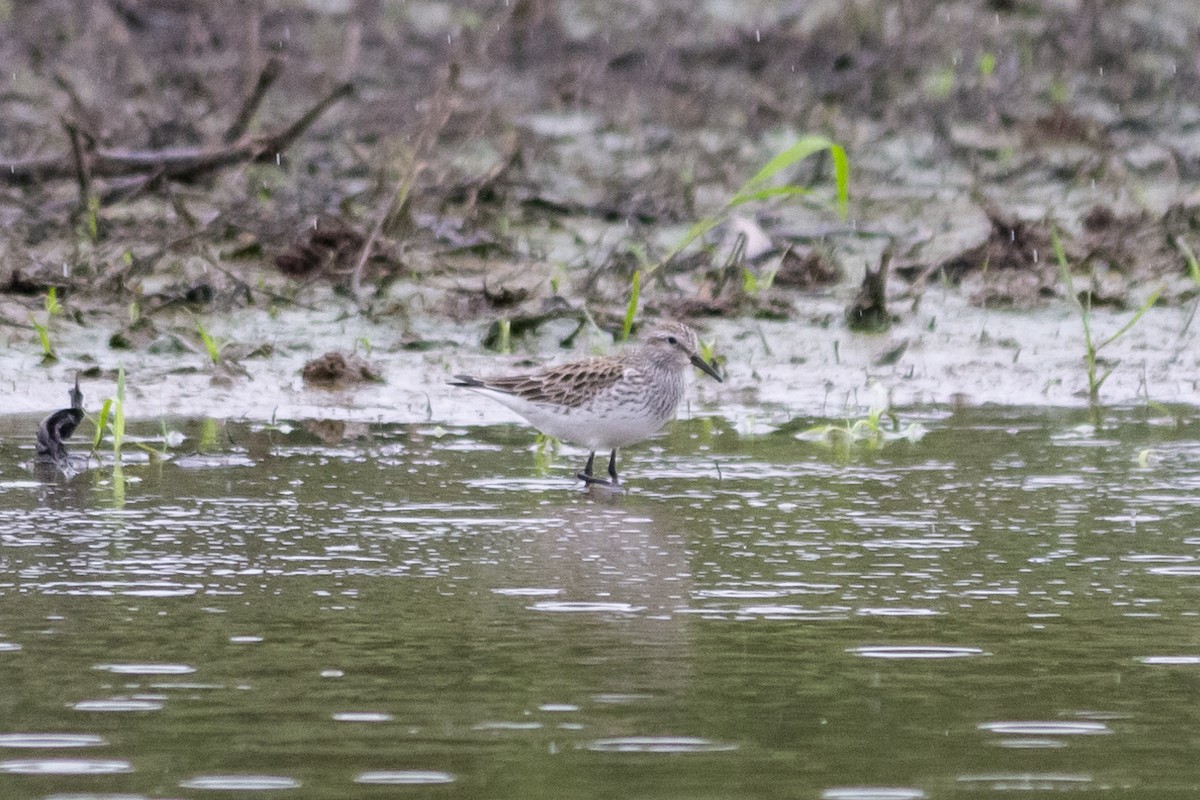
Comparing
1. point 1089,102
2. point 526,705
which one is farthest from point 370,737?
point 1089,102

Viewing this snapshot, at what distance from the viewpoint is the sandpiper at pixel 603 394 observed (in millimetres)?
7480

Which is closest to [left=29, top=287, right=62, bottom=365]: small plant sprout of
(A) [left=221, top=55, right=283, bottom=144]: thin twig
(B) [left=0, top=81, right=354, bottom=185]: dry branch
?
(B) [left=0, top=81, right=354, bottom=185]: dry branch

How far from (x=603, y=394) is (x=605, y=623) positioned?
8.51ft

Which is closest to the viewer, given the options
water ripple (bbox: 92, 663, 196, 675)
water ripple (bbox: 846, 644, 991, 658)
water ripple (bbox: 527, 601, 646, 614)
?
water ripple (bbox: 92, 663, 196, 675)

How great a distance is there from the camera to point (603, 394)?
7.49m

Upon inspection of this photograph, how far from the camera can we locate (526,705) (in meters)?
4.20

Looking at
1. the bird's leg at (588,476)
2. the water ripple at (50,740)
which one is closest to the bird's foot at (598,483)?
the bird's leg at (588,476)

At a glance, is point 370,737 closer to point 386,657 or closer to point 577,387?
point 386,657

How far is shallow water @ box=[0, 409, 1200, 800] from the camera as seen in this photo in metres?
3.81

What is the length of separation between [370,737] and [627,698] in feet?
1.80

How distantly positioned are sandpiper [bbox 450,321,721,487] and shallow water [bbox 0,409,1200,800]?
0.18 meters

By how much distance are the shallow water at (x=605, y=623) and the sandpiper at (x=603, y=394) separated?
0.60 feet

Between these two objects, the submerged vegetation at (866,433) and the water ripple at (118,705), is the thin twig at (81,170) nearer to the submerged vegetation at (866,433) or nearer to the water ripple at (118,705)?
the submerged vegetation at (866,433)

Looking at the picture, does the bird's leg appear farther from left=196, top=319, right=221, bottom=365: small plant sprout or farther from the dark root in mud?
left=196, top=319, right=221, bottom=365: small plant sprout
